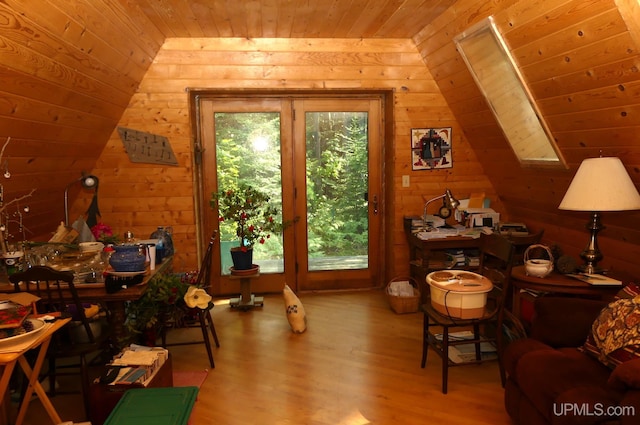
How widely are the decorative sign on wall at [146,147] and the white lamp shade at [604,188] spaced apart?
314 cm

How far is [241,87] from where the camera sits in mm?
4031

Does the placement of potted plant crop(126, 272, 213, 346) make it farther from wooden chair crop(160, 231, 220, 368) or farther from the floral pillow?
the floral pillow

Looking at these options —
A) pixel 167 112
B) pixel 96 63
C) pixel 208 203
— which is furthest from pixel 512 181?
pixel 96 63

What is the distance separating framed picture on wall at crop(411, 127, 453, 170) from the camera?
425cm

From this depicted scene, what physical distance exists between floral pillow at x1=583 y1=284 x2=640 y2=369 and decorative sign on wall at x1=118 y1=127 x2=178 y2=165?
337 cm

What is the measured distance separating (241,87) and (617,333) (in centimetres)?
328

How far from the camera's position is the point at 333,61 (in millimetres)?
4074

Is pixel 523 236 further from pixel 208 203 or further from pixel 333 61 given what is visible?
pixel 208 203

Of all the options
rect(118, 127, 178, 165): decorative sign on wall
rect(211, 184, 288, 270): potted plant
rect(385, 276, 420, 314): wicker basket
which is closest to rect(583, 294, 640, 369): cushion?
rect(385, 276, 420, 314): wicker basket

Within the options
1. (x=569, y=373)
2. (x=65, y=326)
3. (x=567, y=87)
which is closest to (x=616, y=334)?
(x=569, y=373)

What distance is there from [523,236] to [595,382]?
1.80 metres

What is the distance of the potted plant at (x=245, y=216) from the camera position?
402 centimetres

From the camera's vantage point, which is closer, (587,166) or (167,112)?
(587,166)

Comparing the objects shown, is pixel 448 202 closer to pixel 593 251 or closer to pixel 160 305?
pixel 593 251
